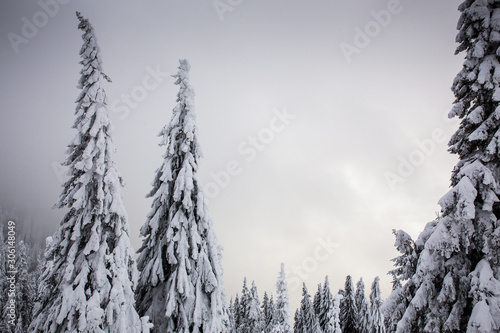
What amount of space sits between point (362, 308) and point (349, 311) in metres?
2.52

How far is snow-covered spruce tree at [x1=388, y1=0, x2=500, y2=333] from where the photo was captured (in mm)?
6488

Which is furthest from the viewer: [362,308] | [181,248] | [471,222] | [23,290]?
[362,308]

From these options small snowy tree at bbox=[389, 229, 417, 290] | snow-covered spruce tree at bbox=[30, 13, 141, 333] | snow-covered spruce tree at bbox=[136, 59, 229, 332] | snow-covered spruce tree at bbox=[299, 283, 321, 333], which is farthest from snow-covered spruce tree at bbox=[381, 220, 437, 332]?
snow-covered spruce tree at bbox=[299, 283, 321, 333]

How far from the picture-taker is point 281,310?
32.7 meters

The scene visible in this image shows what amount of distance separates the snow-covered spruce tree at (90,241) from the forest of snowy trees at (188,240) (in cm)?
3

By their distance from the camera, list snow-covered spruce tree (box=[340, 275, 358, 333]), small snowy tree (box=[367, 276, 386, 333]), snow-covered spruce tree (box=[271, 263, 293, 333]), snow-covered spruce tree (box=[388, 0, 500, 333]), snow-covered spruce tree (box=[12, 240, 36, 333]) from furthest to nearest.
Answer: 1. snow-covered spruce tree (box=[340, 275, 358, 333])
2. snow-covered spruce tree (box=[12, 240, 36, 333])
3. small snowy tree (box=[367, 276, 386, 333])
4. snow-covered spruce tree (box=[271, 263, 293, 333])
5. snow-covered spruce tree (box=[388, 0, 500, 333])

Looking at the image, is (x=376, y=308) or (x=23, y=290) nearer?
(x=376, y=308)

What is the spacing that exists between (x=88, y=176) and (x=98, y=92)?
316 cm

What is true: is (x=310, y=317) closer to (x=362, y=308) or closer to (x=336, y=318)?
(x=336, y=318)

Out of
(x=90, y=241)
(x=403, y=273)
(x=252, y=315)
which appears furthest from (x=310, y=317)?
(x=90, y=241)

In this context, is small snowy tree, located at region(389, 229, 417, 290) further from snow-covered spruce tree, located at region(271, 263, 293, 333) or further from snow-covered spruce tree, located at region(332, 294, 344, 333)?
snow-covered spruce tree, located at region(332, 294, 344, 333)

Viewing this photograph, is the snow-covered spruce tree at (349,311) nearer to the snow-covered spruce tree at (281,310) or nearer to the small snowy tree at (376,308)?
the small snowy tree at (376,308)

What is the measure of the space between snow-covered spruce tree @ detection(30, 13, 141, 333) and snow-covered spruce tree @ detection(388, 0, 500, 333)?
8.77 meters

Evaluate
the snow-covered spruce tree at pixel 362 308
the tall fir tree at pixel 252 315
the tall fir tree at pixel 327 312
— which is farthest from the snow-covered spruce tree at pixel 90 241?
the tall fir tree at pixel 252 315
